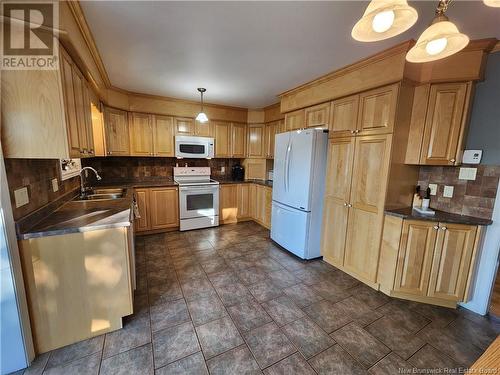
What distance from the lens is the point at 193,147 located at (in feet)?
13.2

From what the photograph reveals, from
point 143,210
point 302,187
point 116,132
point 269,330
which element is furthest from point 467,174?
point 116,132

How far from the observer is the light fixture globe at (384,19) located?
0.84 metres

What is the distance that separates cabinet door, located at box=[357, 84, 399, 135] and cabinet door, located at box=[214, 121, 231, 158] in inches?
102

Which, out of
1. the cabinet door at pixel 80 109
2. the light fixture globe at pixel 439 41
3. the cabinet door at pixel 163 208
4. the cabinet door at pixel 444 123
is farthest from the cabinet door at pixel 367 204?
the cabinet door at pixel 163 208

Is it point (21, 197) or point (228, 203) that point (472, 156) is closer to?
point (228, 203)

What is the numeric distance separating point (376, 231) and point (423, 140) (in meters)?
1.02

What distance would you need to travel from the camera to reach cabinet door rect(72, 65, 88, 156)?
1.75m

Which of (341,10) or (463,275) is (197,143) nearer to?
(341,10)

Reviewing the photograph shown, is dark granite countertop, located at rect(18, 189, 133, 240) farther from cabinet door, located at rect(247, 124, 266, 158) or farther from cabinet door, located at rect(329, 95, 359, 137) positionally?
cabinet door, located at rect(247, 124, 266, 158)

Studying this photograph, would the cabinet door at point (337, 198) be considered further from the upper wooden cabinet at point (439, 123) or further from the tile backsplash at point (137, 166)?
the tile backsplash at point (137, 166)

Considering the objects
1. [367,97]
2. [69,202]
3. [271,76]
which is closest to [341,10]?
[367,97]

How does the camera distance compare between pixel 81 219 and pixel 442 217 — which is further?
pixel 442 217

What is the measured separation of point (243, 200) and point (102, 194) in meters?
2.40

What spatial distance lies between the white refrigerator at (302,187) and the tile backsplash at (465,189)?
113 cm
